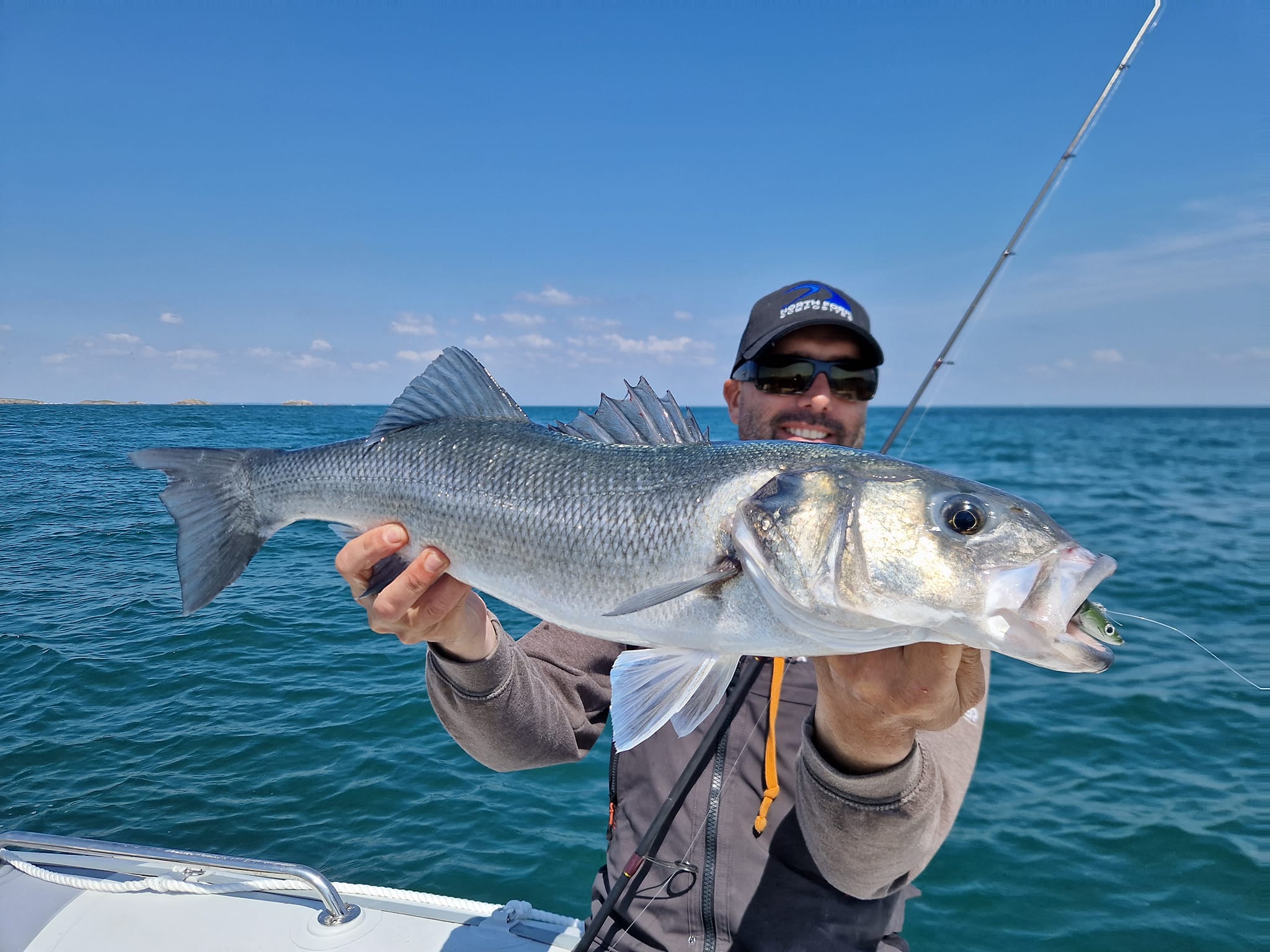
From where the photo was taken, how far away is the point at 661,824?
2369 millimetres

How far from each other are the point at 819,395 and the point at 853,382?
0.20 meters

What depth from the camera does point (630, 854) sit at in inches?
99.0

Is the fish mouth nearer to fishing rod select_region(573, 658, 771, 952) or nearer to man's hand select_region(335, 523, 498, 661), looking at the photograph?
fishing rod select_region(573, 658, 771, 952)

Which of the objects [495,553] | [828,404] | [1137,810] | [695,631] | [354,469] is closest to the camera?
[695,631]

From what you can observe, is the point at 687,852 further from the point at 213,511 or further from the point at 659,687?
the point at 213,511

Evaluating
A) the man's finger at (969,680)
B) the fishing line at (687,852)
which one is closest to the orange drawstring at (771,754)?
the fishing line at (687,852)

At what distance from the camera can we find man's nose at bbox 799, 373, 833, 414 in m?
3.47

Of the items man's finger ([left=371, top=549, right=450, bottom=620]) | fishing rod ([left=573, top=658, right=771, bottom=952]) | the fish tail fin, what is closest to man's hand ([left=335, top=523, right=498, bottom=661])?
man's finger ([left=371, top=549, right=450, bottom=620])

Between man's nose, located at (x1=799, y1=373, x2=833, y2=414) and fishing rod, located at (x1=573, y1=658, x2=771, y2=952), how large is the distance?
1.58 meters

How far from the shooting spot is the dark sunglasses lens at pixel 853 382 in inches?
138

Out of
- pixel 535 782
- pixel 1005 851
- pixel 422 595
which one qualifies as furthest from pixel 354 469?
pixel 1005 851

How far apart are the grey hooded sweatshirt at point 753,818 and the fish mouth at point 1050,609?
0.58 metres

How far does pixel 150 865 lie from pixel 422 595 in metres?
2.74

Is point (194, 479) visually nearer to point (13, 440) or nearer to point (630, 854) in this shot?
point (630, 854)
